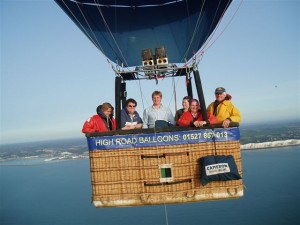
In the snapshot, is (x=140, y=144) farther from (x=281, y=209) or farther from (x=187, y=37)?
(x=281, y=209)

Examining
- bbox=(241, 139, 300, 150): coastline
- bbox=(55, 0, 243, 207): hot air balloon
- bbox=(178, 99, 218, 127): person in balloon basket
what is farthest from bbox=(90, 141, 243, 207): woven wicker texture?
bbox=(241, 139, 300, 150): coastline

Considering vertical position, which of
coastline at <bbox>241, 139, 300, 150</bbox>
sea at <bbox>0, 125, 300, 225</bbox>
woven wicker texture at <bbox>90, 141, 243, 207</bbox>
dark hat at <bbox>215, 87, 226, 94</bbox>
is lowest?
sea at <bbox>0, 125, 300, 225</bbox>

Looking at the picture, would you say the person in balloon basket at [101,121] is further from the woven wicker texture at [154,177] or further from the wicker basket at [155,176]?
the woven wicker texture at [154,177]

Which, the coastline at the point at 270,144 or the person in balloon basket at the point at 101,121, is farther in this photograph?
the coastline at the point at 270,144

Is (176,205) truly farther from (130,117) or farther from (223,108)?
(223,108)

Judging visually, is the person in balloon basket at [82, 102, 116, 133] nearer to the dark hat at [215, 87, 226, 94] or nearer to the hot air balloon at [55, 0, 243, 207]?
the hot air balloon at [55, 0, 243, 207]

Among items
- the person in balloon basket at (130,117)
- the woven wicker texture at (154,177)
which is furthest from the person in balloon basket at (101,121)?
the woven wicker texture at (154,177)
